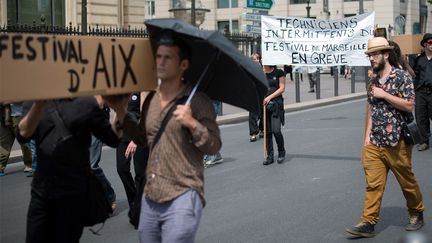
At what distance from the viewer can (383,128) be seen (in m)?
6.09

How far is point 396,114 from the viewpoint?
242 inches

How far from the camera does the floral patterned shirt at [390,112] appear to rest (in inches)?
239

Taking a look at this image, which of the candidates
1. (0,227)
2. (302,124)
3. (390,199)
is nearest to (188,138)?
(0,227)

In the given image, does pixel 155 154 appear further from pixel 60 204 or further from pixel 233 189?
pixel 233 189

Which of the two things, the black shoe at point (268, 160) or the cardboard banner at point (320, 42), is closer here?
the black shoe at point (268, 160)

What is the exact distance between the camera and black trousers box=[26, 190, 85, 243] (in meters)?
3.94

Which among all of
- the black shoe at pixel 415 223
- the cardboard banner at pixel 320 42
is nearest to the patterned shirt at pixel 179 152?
the black shoe at pixel 415 223

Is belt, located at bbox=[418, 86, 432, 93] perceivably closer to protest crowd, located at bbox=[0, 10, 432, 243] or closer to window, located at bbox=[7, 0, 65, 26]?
protest crowd, located at bbox=[0, 10, 432, 243]

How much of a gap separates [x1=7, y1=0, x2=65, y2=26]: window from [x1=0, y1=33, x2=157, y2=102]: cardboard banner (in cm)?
2309

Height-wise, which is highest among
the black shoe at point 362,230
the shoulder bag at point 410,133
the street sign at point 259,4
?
the street sign at point 259,4

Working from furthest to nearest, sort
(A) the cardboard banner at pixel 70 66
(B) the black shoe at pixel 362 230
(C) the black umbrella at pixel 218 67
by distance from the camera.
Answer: (B) the black shoe at pixel 362 230 < (C) the black umbrella at pixel 218 67 < (A) the cardboard banner at pixel 70 66

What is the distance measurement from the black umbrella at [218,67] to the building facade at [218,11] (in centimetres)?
1766

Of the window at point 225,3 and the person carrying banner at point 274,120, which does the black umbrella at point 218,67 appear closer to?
the person carrying banner at point 274,120

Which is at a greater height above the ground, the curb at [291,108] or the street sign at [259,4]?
the street sign at [259,4]
